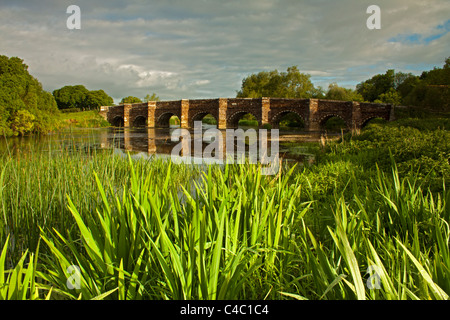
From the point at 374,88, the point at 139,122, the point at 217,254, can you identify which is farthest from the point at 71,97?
the point at 217,254

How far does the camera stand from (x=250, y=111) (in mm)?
35312

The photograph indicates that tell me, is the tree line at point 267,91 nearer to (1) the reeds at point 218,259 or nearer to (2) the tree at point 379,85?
(2) the tree at point 379,85

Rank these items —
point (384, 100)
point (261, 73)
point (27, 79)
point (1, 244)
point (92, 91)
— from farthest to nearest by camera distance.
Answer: point (92, 91) → point (261, 73) → point (384, 100) → point (27, 79) → point (1, 244)

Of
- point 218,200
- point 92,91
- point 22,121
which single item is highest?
point 92,91

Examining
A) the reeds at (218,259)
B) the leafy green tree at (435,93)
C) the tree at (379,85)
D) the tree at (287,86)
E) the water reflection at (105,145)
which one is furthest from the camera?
the tree at (287,86)

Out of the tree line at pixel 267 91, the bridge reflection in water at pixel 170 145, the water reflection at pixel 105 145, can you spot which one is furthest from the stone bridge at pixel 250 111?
the water reflection at pixel 105 145

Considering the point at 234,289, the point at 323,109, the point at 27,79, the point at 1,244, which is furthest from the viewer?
the point at 323,109

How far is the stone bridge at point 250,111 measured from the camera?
29875mm

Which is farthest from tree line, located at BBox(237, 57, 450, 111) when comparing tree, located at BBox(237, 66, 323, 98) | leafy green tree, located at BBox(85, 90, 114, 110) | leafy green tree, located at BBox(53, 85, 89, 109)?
leafy green tree, located at BBox(53, 85, 89, 109)
